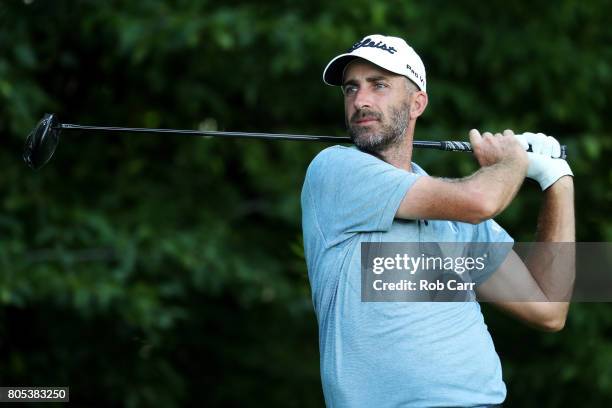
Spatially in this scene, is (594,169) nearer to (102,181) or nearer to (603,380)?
(603,380)

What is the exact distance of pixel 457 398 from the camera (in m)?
3.27

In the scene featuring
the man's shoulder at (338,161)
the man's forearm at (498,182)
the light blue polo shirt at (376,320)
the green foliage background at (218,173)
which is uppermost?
the green foliage background at (218,173)

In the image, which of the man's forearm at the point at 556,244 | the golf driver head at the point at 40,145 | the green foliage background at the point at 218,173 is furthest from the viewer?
the green foliage background at the point at 218,173

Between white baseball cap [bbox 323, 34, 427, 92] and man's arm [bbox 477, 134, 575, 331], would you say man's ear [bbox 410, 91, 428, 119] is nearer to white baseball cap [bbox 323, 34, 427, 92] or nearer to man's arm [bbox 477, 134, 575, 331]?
white baseball cap [bbox 323, 34, 427, 92]

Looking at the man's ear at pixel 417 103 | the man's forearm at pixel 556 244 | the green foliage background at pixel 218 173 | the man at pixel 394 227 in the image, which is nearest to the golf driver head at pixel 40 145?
the man at pixel 394 227

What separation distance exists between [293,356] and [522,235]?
2.02m

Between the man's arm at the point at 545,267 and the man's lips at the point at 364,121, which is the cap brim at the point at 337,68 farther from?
the man's arm at the point at 545,267

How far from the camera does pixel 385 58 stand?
3.73 m

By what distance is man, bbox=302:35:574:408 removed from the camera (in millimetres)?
3289

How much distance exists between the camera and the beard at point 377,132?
3.67 m

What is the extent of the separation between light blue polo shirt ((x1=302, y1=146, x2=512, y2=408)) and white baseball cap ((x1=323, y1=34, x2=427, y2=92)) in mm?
340

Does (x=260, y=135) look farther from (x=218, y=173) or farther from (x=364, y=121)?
(x=218, y=173)

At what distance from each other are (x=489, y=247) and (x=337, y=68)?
77 centimetres

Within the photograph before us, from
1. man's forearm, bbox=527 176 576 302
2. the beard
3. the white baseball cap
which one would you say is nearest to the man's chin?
the beard
